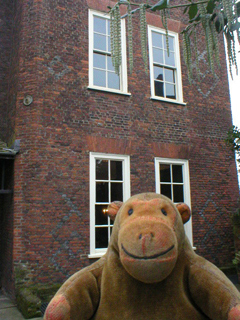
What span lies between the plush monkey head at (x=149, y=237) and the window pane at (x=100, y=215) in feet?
15.9

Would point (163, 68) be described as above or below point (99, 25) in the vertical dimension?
below

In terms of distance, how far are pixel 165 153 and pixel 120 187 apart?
5.11 feet

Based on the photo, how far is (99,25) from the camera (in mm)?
7965

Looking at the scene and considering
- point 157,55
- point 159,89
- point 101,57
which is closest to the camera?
point 101,57

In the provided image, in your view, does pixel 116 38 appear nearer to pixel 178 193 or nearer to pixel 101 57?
pixel 101 57

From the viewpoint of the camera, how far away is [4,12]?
8.23 m

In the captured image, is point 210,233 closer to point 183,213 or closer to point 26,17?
point 183,213

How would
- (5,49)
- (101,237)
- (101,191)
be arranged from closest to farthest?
(101,237)
(101,191)
(5,49)

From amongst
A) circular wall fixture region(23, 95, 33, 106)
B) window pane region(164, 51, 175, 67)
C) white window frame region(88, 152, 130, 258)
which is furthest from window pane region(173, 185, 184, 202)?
circular wall fixture region(23, 95, 33, 106)

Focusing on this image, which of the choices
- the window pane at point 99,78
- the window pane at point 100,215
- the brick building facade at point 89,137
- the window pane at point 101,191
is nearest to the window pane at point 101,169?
the brick building facade at point 89,137

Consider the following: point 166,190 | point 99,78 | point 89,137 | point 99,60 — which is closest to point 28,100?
point 89,137

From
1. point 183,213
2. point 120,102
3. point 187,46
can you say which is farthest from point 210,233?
point 183,213

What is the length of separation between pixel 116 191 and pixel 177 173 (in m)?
1.90

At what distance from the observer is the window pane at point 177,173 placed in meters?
8.22
